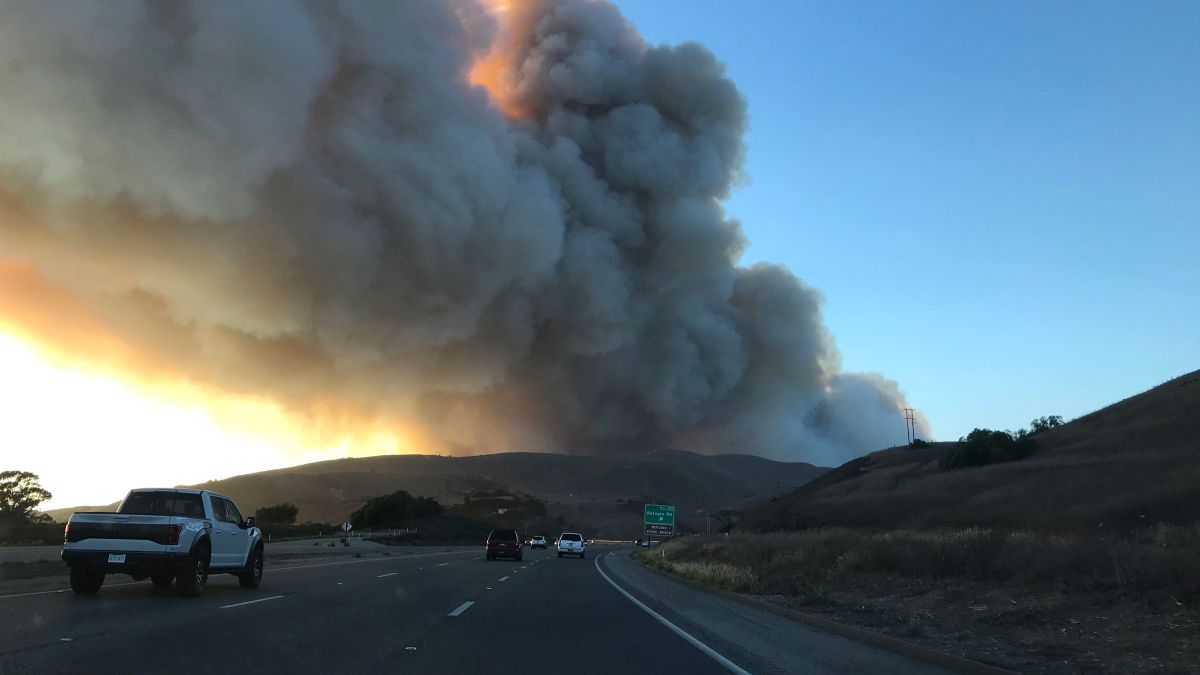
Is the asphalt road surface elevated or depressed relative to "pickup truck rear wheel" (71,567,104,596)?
depressed

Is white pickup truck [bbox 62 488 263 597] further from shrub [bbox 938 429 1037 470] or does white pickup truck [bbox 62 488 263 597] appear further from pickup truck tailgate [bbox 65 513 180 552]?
shrub [bbox 938 429 1037 470]

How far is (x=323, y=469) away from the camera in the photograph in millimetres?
121250

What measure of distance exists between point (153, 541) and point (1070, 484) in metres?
36.3

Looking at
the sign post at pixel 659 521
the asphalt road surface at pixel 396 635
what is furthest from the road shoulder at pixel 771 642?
the sign post at pixel 659 521

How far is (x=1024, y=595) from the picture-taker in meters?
11.5

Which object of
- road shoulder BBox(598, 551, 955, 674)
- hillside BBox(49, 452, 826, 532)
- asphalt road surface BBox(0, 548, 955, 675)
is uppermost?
hillside BBox(49, 452, 826, 532)

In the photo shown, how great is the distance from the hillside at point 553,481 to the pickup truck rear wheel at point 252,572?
7364 centimetres

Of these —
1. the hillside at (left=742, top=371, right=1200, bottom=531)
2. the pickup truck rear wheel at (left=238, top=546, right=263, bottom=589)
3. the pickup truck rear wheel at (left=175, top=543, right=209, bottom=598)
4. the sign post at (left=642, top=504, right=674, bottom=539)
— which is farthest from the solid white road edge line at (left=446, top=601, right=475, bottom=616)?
the sign post at (left=642, top=504, right=674, bottom=539)

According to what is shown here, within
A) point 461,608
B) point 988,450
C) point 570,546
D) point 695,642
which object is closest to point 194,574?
point 461,608

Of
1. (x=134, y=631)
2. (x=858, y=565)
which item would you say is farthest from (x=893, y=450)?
(x=134, y=631)

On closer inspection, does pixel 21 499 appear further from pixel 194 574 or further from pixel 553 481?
pixel 553 481

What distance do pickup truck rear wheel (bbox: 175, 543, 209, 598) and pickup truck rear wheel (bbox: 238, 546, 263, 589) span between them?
5.50 feet

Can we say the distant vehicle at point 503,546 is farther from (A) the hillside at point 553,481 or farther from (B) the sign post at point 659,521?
(A) the hillside at point 553,481

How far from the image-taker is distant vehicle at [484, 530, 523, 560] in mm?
32375
